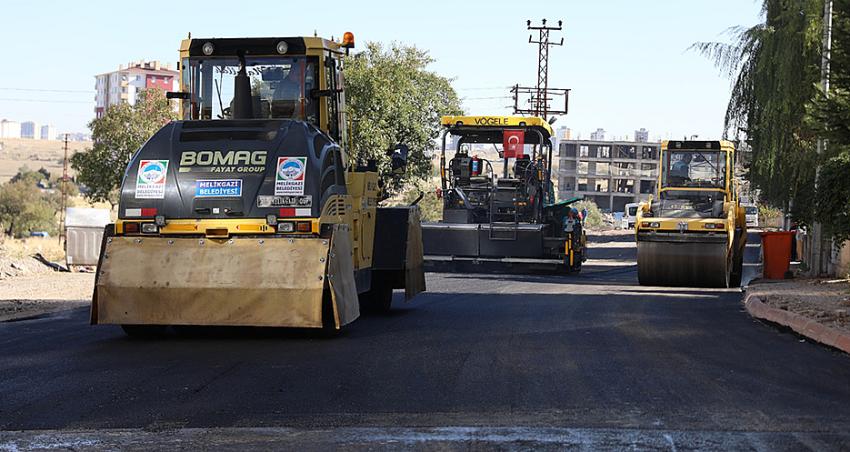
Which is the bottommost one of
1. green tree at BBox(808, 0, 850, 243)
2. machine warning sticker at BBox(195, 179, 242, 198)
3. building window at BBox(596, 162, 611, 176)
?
machine warning sticker at BBox(195, 179, 242, 198)

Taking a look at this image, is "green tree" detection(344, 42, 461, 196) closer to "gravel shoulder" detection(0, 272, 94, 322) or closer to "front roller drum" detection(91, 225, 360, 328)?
"gravel shoulder" detection(0, 272, 94, 322)

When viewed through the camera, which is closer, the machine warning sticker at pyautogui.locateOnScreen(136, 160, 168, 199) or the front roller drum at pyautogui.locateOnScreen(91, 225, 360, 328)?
the front roller drum at pyautogui.locateOnScreen(91, 225, 360, 328)

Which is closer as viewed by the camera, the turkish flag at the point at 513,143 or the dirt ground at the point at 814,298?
the dirt ground at the point at 814,298

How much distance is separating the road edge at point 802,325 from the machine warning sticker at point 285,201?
532 centimetres

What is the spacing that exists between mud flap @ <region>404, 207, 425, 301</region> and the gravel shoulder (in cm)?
499

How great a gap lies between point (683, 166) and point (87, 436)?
777 inches

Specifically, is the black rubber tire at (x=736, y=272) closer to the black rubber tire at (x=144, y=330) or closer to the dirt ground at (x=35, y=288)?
the dirt ground at (x=35, y=288)

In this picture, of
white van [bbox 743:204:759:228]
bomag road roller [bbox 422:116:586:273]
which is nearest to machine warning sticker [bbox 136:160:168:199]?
bomag road roller [bbox 422:116:586:273]

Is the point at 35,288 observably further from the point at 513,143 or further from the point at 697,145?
the point at 697,145

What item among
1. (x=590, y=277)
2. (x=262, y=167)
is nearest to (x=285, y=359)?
(x=262, y=167)

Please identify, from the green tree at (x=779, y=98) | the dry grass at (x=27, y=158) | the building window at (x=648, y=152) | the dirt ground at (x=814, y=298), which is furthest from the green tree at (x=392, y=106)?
the dry grass at (x=27, y=158)

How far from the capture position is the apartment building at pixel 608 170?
12662 cm

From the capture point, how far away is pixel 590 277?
27.0 m

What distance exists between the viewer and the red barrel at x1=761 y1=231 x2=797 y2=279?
25266 millimetres
